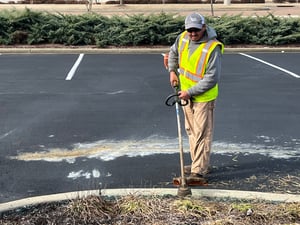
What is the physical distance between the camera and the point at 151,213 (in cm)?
423

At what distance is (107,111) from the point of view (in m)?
8.44

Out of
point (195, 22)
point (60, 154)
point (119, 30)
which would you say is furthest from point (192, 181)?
point (119, 30)

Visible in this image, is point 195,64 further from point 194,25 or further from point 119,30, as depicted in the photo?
point 119,30

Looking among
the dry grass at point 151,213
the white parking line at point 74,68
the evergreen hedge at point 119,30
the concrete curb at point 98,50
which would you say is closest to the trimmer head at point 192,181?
the dry grass at point 151,213

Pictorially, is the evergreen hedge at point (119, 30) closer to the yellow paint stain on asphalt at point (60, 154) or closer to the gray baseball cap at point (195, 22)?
the yellow paint stain on asphalt at point (60, 154)

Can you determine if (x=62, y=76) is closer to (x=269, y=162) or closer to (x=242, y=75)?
(x=242, y=75)

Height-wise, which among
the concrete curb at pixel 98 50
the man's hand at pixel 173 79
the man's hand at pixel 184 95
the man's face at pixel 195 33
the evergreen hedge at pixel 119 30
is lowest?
the concrete curb at pixel 98 50

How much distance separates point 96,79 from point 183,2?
105 feet

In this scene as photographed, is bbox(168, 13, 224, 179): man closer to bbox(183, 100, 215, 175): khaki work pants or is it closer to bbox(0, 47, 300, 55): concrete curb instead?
bbox(183, 100, 215, 175): khaki work pants

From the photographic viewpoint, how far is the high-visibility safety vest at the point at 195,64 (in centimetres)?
494

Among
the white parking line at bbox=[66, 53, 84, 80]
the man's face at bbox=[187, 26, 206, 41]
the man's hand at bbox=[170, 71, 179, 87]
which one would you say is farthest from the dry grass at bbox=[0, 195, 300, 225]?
the white parking line at bbox=[66, 53, 84, 80]

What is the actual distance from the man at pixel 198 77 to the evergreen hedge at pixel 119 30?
1256cm

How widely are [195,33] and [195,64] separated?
308 mm

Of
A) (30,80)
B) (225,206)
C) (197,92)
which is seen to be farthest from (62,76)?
(225,206)
